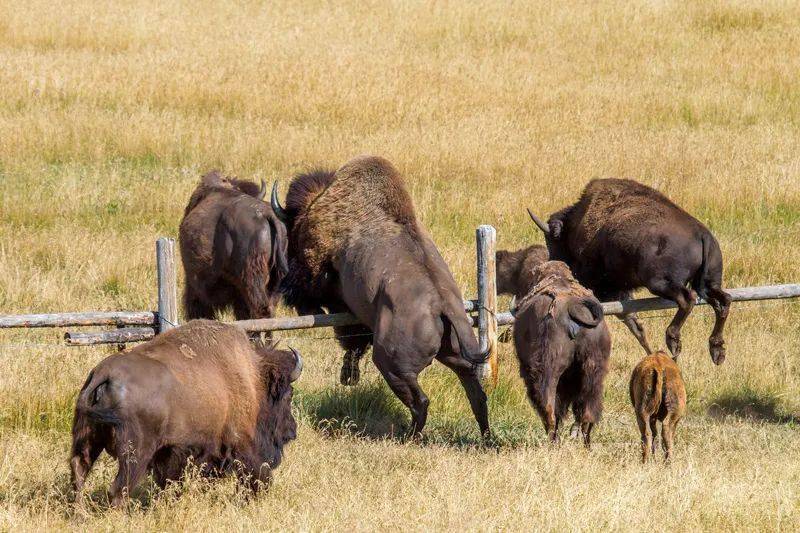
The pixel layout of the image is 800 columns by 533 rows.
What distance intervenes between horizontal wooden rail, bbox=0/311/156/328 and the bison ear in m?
4.08

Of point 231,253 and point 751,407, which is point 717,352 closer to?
point 751,407

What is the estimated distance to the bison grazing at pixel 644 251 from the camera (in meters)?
9.56

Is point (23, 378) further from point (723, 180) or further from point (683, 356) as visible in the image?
point (723, 180)

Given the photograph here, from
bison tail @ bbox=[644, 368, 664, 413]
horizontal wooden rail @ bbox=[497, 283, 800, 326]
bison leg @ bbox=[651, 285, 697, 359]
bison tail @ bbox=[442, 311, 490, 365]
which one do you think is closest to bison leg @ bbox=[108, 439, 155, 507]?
bison tail @ bbox=[442, 311, 490, 365]

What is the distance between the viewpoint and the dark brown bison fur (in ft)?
36.6

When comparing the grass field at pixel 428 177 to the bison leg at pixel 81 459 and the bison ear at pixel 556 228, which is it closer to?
the bison leg at pixel 81 459

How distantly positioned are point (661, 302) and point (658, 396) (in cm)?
222

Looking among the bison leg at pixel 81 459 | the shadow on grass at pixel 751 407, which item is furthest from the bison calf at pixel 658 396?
the bison leg at pixel 81 459

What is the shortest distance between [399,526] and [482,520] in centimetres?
46

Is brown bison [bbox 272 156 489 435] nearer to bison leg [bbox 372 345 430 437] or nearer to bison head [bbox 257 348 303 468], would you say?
bison leg [bbox 372 345 430 437]

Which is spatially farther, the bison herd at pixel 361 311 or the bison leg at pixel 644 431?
the bison leg at pixel 644 431

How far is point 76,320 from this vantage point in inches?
323

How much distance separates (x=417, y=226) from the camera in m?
9.05

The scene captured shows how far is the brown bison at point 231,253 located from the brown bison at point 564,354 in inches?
104
